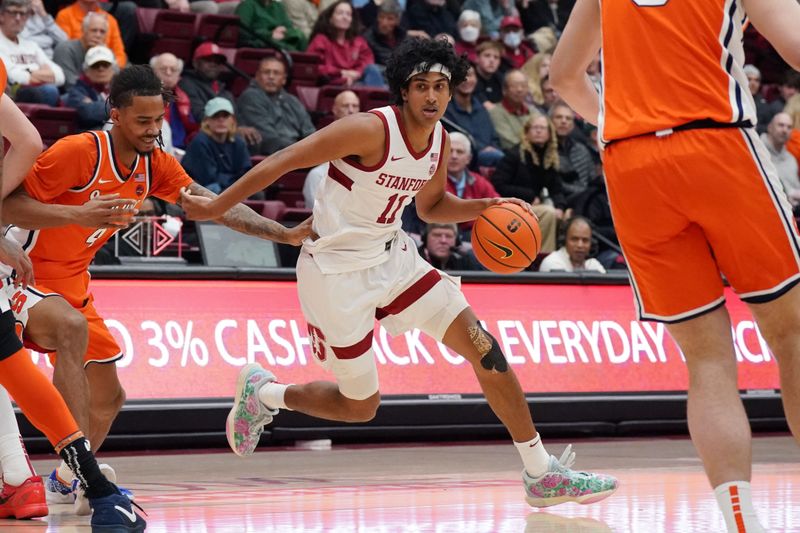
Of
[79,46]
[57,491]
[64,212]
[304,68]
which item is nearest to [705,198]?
[64,212]

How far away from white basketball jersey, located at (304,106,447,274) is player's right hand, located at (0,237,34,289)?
1.45 meters

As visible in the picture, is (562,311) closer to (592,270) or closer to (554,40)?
(592,270)

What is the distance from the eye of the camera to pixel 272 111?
497 inches

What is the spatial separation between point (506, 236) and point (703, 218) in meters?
2.37

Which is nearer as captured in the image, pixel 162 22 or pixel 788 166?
pixel 162 22

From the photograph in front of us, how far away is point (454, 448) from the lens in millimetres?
9031

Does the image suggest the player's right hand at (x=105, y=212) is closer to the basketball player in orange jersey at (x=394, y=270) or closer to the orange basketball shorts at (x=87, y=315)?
the basketball player in orange jersey at (x=394, y=270)

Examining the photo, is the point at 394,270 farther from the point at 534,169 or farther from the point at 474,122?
the point at 474,122

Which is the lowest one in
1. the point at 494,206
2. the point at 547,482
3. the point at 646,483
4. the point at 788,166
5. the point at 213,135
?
the point at 788,166

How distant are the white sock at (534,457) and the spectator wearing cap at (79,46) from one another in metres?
7.13

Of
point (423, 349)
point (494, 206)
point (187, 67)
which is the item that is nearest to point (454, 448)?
point (423, 349)

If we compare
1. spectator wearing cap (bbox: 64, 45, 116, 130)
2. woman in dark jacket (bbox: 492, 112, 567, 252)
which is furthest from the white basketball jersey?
woman in dark jacket (bbox: 492, 112, 567, 252)

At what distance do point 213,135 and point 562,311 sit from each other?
11.8 ft

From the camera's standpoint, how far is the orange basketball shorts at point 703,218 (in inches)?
144
